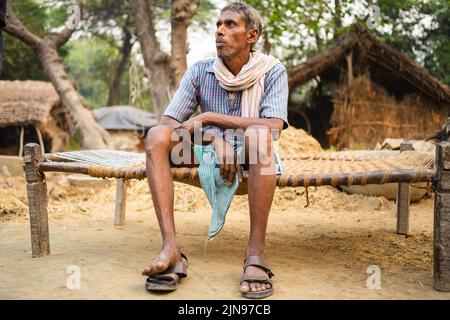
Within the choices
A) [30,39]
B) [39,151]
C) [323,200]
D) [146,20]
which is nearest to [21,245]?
[39,151]

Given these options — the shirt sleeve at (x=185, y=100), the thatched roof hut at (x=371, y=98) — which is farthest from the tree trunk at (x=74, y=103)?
the shirt sleeve at (x=185, y=100)

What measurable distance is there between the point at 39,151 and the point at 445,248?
2254 mm

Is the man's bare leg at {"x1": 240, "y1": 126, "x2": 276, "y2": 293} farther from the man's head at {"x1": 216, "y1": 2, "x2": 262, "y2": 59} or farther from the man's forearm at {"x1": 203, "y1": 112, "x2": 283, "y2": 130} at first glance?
the man's head at {"x1": 216, "y1": 2, "x2": 262, "y2": 59}

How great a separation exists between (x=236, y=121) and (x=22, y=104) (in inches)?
346

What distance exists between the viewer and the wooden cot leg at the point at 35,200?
111 inches

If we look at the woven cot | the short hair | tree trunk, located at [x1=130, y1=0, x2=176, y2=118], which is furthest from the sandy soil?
tree trunk, located at [x1=130, y1=0, x2=176, y2=118]

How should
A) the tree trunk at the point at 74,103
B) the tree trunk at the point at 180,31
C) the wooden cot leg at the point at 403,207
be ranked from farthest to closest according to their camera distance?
1. the tree trunk at the point at 74,103
2. the tree trunk at the point at 180,31
3. the wooden cot leg at the point at 403,207

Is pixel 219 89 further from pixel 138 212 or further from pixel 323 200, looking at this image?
pixel 323 200

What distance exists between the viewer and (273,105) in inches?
99.0

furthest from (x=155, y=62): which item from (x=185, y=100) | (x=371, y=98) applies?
(x=371, y=98)

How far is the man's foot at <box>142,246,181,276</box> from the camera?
2.04 metres

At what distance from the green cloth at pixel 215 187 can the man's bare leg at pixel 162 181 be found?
18cm

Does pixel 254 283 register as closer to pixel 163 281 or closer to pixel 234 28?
pixel 163 281

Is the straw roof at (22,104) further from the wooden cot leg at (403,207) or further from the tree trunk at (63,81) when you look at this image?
the wooden cot leg at (403,207)
